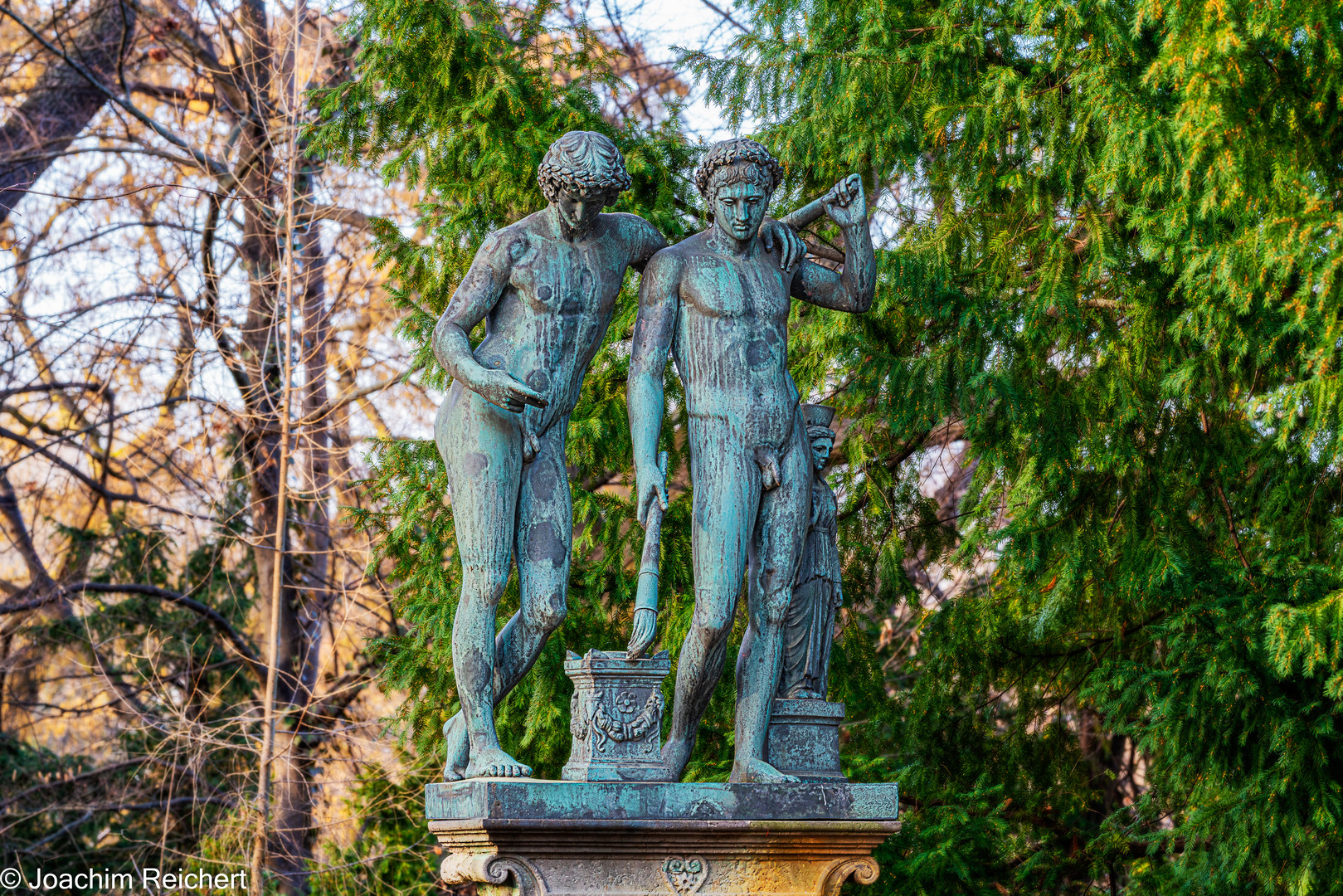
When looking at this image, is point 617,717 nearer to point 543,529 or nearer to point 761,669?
point 761,669

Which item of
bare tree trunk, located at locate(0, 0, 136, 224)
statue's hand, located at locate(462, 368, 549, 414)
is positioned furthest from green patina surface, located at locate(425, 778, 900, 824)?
bare tree trunk, located at locate(0, 0, 136, 224)

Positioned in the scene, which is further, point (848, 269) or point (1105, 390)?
point (1105, 390)

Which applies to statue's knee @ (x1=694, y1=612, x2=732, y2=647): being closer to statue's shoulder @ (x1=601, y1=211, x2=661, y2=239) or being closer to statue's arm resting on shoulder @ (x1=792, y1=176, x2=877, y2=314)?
statue's arm resting on shoulder @ (x1=792, y1=176, x2=877, y2=314)

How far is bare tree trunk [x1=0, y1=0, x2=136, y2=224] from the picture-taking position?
12.4 meters

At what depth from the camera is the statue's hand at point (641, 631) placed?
4117 millimetres

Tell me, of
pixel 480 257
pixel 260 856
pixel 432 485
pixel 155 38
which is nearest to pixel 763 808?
pixel 480 257

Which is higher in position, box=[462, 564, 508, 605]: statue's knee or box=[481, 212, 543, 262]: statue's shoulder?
box=[481, 212, 543, 262]: statue's shoulder

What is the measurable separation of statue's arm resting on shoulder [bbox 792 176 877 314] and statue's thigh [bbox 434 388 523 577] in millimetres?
1049

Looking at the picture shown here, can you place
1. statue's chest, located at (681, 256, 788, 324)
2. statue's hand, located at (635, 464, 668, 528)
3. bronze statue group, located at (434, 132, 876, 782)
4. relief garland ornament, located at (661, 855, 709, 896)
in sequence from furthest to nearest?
statue's chest, located at (681, 256, 788, 324) < bronze statue group, located at (434, 132, 876, 782) < statue's hand, located at (635, 464, 668, 528) < relief garland ornament, located at (661, 855, 709, 896)

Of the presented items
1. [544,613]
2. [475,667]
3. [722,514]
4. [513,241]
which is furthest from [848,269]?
[475,667]

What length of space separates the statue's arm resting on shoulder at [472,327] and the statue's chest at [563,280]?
7 centimetres

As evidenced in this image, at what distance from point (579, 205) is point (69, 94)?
33.2 ft

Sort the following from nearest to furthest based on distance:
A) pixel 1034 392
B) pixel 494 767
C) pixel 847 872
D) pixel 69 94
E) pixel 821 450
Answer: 1. pixel 494 767
2. pixel 847 872
3. pixel 821 450
4. pixel 1034 392
5. pixel 69 94

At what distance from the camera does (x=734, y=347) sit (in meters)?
4.41
